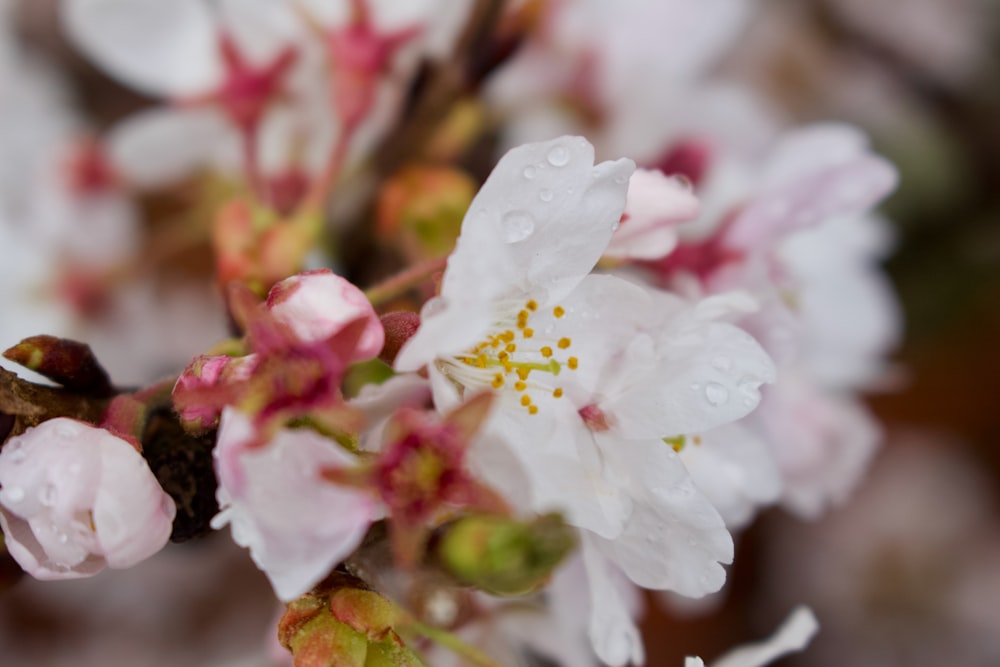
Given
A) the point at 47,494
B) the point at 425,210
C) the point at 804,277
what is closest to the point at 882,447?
the point at 804,277

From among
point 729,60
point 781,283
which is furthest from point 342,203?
point 729,60

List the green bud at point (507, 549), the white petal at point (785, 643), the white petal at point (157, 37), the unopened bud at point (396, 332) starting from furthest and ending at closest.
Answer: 1. the white petal at point (157, 37)
2. the white petal at point (785, 643)
3. the unopened bud at point (396, 332)
4. the green bud at point (507, 549)

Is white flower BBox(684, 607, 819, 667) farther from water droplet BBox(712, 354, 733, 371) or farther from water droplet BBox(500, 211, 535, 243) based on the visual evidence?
water droplet BBox(500, 211, 535, 243)

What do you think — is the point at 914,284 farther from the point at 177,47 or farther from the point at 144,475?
the point at 144,475

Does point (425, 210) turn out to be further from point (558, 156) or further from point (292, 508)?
point (292, 508)

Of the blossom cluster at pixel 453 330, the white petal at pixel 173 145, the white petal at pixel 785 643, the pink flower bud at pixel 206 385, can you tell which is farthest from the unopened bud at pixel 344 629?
the white petal at pixel 173 145

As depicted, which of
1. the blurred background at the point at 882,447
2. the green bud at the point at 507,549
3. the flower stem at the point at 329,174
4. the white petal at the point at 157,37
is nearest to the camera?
the green bud at the point at 507,549

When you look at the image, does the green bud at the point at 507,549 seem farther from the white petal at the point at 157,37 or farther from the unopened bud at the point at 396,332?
the white petal at the point at 157,37

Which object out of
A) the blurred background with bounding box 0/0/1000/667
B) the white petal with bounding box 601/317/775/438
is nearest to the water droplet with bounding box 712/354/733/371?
the white petal with bounding box 601/317/775/438
